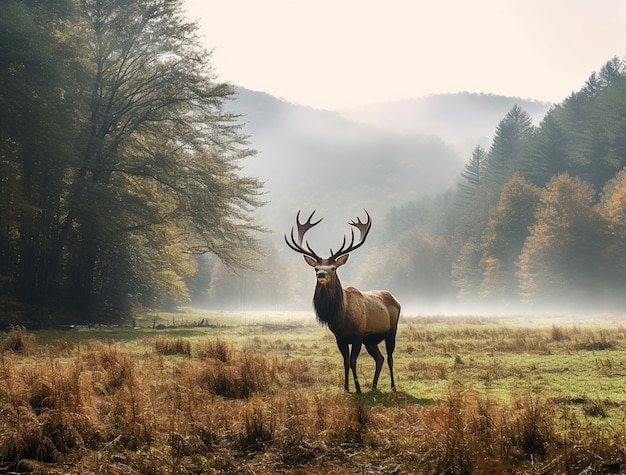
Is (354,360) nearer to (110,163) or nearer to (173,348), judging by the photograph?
(173,348)

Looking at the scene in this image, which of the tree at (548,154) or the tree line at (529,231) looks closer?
the tree line at (529,231)

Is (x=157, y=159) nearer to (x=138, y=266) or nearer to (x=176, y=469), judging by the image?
(x=138, y=266)

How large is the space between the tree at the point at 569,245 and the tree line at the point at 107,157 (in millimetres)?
35103

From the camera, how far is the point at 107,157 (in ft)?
85.8

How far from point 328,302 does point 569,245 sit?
48.6 meters

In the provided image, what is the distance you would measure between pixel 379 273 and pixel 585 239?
70627 mm

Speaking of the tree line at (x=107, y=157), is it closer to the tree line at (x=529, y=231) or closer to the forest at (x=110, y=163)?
the forest at (x=110, y=163)

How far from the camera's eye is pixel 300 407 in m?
6.63

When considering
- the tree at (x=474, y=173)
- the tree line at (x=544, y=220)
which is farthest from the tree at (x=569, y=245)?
Answer: the tree at (x=474, y=173)

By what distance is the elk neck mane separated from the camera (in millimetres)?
9523

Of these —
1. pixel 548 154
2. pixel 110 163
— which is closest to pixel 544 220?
pixel 548 154

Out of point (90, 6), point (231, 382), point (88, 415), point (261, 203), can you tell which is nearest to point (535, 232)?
point (261, 203)

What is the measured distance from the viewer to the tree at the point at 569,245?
164ft

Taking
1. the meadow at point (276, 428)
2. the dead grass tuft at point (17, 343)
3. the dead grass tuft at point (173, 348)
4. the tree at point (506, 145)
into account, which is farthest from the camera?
the tree at point (506, 145)
